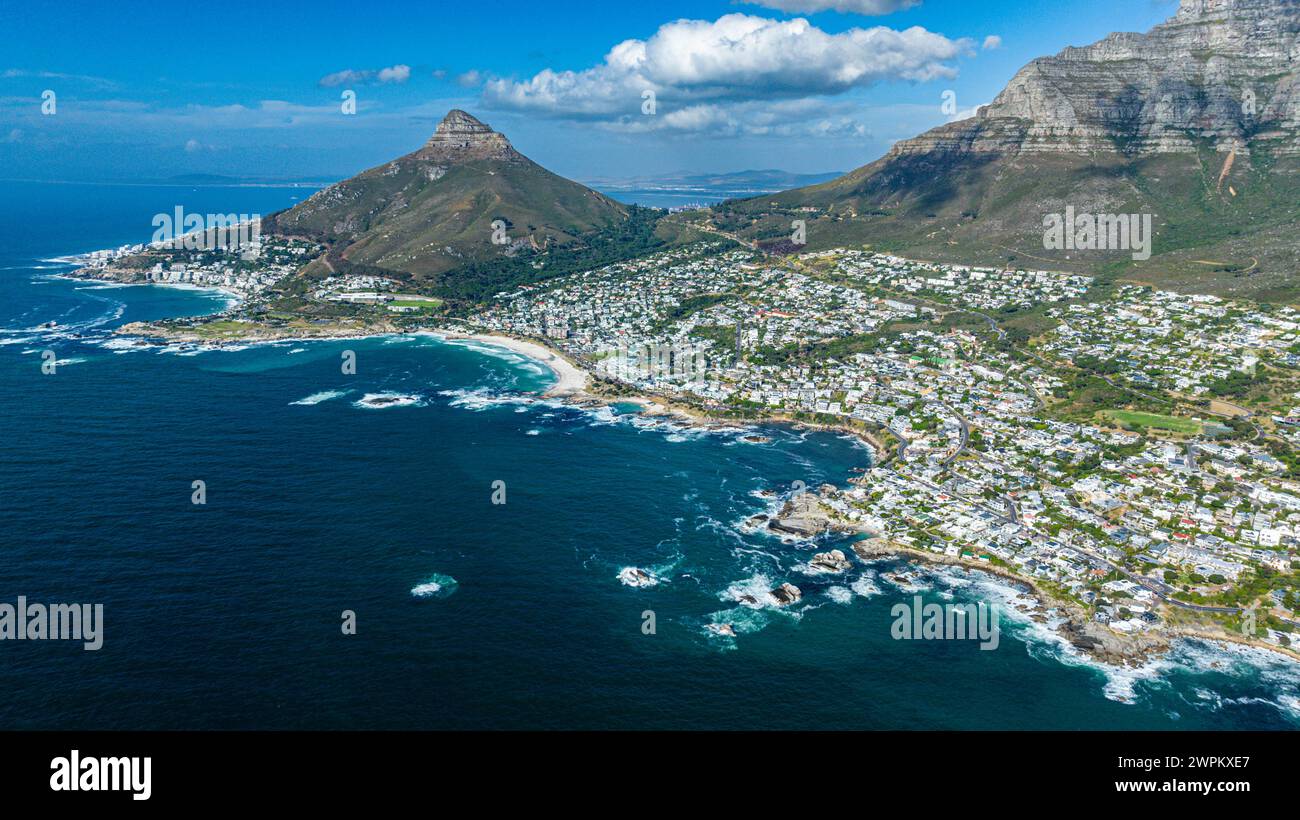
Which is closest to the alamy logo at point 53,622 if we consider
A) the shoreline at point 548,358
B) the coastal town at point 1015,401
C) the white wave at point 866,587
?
the white wave at point 866,587

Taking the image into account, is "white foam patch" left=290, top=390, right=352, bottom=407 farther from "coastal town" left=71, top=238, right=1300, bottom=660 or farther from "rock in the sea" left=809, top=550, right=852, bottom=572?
"rock in the sea" left=809, top=550, right=852, bottom=572

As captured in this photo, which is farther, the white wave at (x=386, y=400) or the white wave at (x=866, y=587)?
the white wave at (x=386, y=400)

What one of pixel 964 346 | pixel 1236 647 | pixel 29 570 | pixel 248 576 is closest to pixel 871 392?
pixel 964 346

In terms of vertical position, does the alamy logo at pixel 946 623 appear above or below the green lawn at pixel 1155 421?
below

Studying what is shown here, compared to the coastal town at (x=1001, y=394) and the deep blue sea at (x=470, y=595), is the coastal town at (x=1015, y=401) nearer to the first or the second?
the coastal town at (x=1001, y=394)

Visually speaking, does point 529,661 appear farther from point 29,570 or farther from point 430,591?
point 29,570

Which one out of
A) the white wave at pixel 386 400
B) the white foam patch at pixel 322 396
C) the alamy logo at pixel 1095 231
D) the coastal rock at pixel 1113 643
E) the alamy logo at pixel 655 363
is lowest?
the coastal rock at pixel 1113 643
